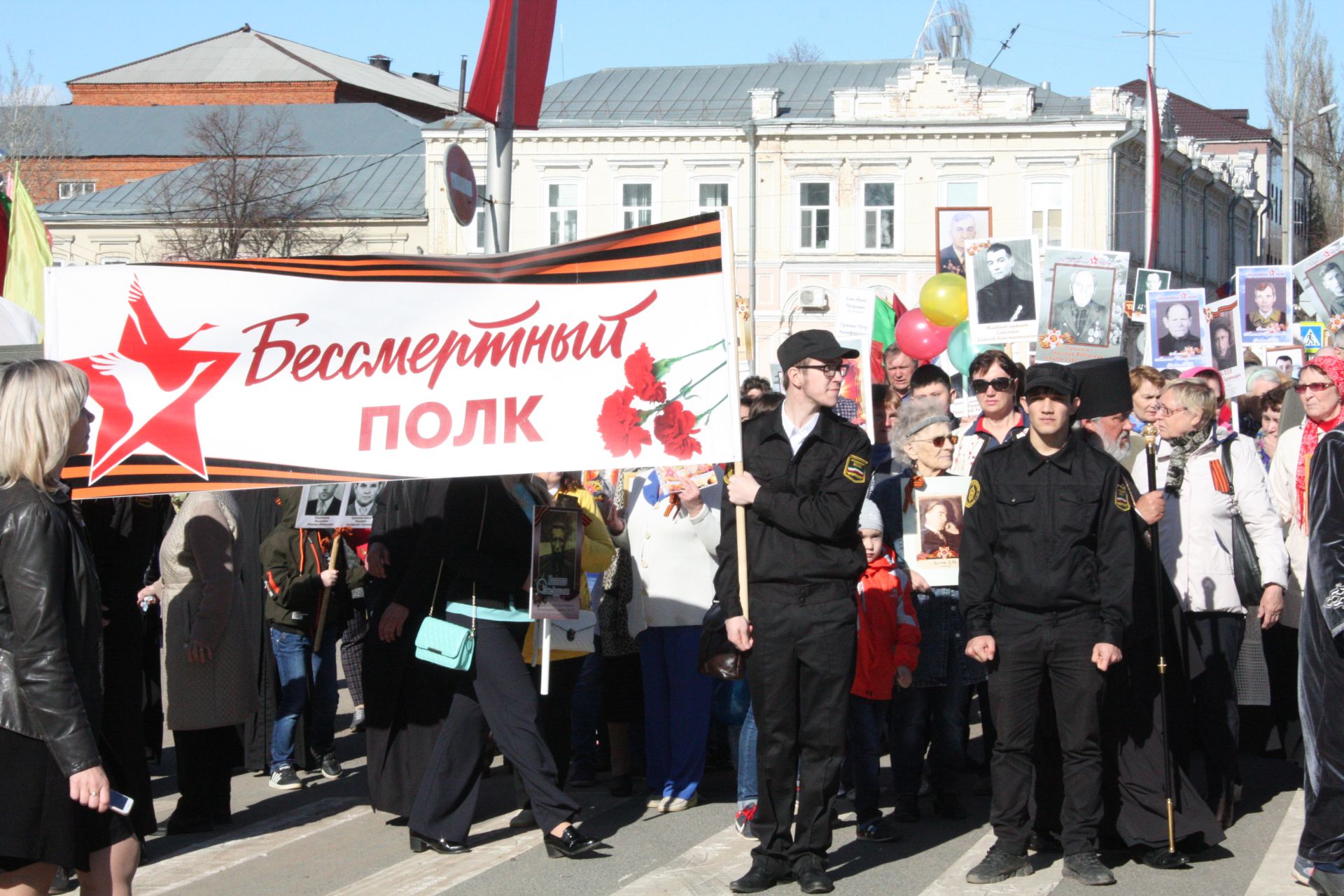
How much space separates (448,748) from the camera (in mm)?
6949

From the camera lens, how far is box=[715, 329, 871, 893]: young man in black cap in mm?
6105

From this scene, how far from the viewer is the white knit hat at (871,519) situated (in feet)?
23.6

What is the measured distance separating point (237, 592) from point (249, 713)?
60 cm

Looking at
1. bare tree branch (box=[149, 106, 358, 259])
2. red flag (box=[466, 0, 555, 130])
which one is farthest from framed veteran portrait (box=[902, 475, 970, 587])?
bare tree branch (box=[149, 106, 358, 259])

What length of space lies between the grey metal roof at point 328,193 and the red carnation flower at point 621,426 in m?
44.0

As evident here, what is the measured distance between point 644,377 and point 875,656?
1.80 metres

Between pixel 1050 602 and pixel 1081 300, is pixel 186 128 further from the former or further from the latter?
pixel 1050 602

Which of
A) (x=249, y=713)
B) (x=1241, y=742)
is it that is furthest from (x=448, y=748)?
(x=1241, y=742)

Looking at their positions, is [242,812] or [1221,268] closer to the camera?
[242,812]

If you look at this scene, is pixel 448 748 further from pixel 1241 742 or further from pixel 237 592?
pixel 1241 742

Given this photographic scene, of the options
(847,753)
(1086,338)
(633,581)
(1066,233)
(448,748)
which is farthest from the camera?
(1066,233)

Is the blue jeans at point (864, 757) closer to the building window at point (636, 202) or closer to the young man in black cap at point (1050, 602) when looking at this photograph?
the young man in black cap at point (1050, 602)

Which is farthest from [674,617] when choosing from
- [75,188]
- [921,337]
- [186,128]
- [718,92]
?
[75,188]

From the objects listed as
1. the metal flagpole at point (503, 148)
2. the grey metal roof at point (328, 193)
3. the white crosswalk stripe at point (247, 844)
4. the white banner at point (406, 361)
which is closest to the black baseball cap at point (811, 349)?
the white banner at point (406, 361)
